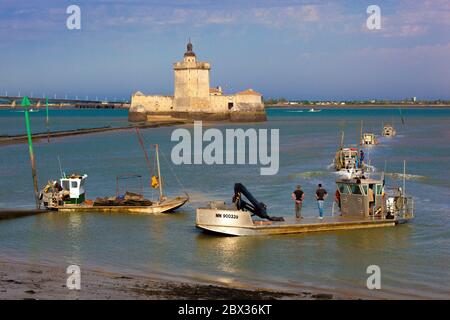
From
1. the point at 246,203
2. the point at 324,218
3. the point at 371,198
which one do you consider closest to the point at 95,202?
the point at 246,203

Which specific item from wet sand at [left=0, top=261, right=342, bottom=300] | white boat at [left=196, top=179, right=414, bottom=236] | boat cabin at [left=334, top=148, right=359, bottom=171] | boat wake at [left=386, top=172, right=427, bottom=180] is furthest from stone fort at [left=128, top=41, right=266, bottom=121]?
wet sand at [left=0, top=261, right=342, bottom=300]

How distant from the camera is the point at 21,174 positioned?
4428 centimetres

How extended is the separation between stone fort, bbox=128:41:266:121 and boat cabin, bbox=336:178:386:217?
9711 centimetres

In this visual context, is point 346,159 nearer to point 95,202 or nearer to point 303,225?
point 95,202

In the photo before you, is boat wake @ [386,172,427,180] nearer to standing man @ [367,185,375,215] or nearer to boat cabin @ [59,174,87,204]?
standing man @ [367,185,375,215]

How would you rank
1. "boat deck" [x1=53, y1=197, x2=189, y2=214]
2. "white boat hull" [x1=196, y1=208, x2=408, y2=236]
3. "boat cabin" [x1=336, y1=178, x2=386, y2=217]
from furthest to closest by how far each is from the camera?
"boat deck" [x1=53, y1=197, x2=189, y2=214]
"boat cabin" [x1=336, y1=178, x2=386, y2=217]
"white boat hull" [x1=196, y1=208, x2=408, y2=236]

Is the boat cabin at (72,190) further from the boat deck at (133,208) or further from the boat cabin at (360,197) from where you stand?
the boat cabin at (360,197)

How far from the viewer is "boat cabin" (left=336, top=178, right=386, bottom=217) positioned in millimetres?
23625

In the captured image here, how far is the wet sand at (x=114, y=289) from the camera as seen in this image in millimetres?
15242

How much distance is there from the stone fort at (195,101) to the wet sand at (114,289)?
103736 millimetres

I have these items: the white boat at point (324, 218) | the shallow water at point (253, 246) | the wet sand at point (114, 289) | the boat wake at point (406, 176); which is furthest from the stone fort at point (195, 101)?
the wet sand at point (114, 289)

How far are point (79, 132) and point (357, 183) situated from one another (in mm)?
76161
